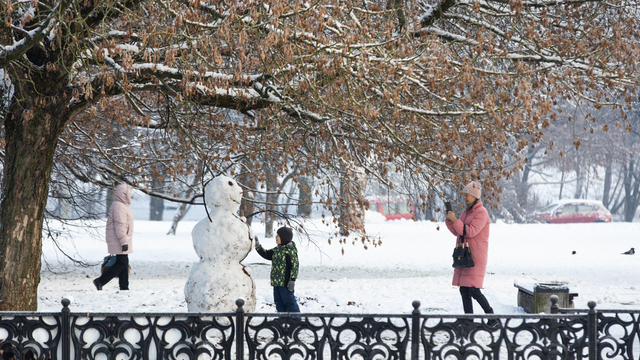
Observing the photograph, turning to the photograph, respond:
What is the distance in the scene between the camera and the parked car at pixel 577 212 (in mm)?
36656

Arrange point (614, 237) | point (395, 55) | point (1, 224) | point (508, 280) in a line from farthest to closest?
point (614, 237), point (508, 280), point (395, 55), point (1, 224)

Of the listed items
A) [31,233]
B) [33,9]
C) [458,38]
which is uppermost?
[458,38]

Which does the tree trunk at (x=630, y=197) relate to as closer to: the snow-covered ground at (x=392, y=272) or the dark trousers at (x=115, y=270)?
the snow-covered ground at (x=392, y=272)

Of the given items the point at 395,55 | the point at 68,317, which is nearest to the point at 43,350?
the point at 68,317

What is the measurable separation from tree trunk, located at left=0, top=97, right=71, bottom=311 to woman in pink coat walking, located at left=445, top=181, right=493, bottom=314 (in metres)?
4.31

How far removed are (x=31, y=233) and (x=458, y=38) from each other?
5.67m

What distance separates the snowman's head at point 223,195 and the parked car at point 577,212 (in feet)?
116

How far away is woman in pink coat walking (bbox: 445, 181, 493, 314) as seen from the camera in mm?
6469

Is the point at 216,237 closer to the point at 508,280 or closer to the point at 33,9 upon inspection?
the point at 33,9

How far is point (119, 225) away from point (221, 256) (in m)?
3.84

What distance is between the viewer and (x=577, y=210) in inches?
1479

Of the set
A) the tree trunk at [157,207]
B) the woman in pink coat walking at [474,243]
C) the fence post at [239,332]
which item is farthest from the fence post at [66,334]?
the tree trunk at [157,207]

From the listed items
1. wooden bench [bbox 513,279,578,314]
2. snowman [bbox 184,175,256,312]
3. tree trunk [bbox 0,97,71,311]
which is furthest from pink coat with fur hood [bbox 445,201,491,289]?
tree trunk [bbox 0,97,71,311]

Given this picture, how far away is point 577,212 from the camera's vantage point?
37.3 m
